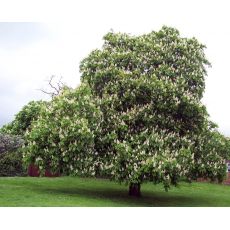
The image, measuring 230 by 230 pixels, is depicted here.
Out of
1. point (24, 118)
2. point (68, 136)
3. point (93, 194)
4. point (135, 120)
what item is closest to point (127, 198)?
point (93, 194)

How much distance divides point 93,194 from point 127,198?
2.03 metres

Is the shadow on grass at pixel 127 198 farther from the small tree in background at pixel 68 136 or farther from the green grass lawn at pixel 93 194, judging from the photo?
the small tree in background at pixel 68 136

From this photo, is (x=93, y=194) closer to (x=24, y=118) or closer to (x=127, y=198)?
(x=127, y=198)

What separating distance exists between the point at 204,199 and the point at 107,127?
9.30m

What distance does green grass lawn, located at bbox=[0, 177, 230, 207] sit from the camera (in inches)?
942

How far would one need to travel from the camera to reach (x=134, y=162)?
25.2 m

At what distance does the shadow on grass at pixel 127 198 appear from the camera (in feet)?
88.3

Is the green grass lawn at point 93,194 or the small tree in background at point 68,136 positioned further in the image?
the small tree in background at point 68,136

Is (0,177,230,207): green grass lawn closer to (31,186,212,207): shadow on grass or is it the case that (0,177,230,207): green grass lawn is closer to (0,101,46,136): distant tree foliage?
(31,186,212,207): shadow on grass

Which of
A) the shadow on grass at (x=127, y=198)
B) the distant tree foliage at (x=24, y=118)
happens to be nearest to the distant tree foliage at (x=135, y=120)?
the shadow on grass at (x=127, y=198)

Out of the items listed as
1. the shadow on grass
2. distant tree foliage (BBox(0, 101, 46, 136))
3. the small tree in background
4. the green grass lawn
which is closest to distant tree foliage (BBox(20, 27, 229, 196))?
the small tree in background

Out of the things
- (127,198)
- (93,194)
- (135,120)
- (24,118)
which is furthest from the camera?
(24,118)

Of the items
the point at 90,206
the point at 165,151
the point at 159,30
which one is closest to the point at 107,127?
the point at 165,151

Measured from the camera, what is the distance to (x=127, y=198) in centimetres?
2877
